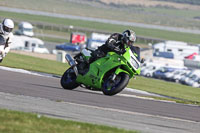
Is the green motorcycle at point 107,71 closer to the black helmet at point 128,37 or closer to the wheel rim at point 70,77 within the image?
the wheel rim at point 70,77

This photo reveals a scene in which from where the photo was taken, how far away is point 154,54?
74.2 meters

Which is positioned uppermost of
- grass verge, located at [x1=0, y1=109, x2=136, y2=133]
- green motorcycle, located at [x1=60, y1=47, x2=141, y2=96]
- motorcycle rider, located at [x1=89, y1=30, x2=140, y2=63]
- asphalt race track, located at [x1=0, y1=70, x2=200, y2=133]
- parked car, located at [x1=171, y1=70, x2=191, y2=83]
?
motorcycle rider, located at [x1=89, y1=30, x2=140, y2=63]

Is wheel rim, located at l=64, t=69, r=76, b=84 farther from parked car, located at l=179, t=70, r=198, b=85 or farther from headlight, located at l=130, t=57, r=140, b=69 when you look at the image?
parked car, located at l=179, t=70, r=198, b=85

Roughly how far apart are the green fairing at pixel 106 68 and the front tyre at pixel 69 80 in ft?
1.19

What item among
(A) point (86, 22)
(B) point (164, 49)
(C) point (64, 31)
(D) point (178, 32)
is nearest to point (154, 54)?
(B) point (164, 49)

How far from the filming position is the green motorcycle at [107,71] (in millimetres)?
13750

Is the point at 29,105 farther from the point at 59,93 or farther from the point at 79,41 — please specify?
the point at 79,41

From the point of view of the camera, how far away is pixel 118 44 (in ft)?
46.9

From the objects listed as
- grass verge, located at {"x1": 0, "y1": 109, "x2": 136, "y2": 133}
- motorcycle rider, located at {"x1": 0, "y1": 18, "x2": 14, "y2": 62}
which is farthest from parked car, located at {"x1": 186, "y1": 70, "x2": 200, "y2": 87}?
grass verge, located at {"x1": 0, "y1": 109, "x2": 136, "y2": 133}

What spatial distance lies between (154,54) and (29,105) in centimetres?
6454

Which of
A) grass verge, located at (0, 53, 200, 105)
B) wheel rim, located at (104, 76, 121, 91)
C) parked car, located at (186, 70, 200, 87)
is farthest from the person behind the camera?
parked car, located at (186, 70, 200, 87)

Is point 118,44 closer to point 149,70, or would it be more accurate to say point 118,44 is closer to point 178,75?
point 178,75

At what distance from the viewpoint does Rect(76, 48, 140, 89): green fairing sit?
45.3 feet

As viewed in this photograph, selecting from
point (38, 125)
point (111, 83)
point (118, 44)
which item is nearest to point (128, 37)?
point (118, 44)
